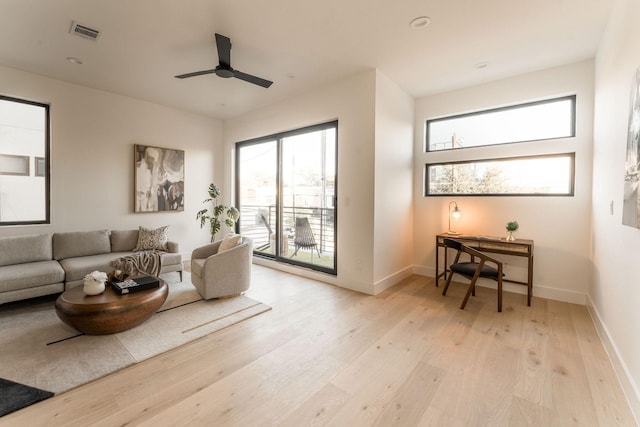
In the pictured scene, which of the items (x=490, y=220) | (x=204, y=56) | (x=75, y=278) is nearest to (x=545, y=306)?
(x=490, y=220)

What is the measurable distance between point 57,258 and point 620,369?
6015mm

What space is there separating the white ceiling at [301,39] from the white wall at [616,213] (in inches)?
19.2

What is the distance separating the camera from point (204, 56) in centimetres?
333

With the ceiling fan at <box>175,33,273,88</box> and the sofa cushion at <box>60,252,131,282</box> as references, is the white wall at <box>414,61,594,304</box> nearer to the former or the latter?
the ceiling fan at <box>175,33,273,88</box>

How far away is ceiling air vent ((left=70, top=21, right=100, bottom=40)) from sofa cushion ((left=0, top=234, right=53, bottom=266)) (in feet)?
8.59

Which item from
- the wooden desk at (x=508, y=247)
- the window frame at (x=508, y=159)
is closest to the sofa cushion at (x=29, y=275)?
the wooden desk at (x=508, y=247)

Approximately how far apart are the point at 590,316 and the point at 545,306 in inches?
15.4

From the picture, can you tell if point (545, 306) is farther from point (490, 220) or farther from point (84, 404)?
point (84, 404)

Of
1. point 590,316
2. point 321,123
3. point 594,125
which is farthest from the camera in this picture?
point 321,123

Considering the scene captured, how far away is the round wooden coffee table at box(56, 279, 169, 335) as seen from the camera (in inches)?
90.7

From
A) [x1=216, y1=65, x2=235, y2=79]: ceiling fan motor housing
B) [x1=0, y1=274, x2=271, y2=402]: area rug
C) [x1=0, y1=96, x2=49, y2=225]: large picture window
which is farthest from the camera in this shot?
[x1=0, y1=96, x2=49, y2=225]: large picture window

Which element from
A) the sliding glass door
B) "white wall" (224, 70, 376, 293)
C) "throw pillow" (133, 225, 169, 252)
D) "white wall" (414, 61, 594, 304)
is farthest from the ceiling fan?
"white wall" (414, 61, 594, 304)

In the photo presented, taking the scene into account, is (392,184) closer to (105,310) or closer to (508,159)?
(508,159)

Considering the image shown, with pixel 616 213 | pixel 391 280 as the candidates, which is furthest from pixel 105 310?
pixel 616 213
